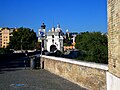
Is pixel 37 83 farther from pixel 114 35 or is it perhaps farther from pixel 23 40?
pixel 23 40

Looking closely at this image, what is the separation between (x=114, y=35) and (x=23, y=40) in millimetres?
124845

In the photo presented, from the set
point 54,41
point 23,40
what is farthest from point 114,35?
point 23,40

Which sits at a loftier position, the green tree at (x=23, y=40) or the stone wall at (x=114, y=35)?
the green tree at (x=23, y=40)

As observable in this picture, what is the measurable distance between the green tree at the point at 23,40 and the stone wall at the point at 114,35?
383 feet

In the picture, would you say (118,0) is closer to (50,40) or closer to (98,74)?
(98,74)

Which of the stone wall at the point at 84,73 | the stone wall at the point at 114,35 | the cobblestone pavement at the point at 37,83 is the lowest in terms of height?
the cobblestone pavement at the point at 37,83

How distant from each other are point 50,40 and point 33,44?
8215mm

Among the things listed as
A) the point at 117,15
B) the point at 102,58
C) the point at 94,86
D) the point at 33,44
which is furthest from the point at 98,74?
the point at 33,44

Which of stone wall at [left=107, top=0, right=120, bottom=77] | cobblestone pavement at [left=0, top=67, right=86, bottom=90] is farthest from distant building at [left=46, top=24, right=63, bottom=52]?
stone wall at [left=107, top=0, right=120, bottom=77]

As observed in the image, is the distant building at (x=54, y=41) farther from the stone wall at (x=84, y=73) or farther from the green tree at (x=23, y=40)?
the stone wall at (x=84, y=73)

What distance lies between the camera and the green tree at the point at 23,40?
12850 cm

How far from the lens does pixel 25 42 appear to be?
130000 millimetres

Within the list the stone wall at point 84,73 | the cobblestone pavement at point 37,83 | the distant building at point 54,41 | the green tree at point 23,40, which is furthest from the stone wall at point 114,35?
the distant building at point 54,41

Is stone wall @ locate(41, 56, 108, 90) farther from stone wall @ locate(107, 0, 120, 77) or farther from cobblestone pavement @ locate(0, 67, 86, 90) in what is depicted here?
stone wall @ locate(107, 0, 120, 77)
